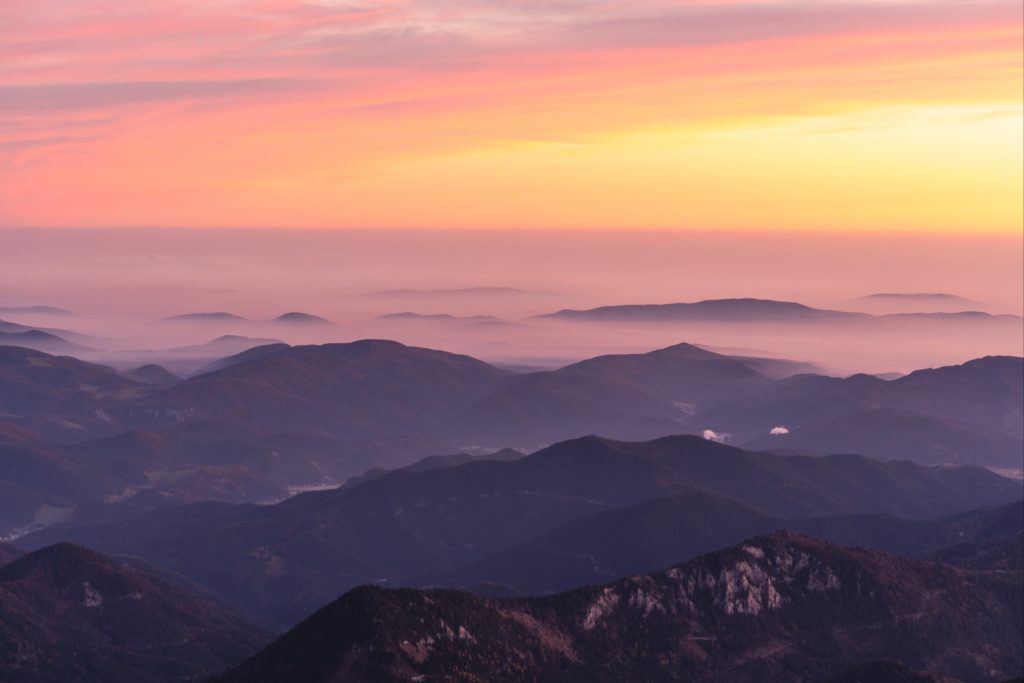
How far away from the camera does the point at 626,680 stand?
184125mm

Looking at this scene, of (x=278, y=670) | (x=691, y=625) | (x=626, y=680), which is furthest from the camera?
(x=691, y=625)

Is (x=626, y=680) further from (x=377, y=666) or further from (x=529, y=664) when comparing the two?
(x=377, y=666)

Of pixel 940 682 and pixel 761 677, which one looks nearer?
pixel 940 682

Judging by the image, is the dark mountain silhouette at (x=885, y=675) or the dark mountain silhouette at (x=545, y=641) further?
the dark mountain silhouette at (x=885, y=675)

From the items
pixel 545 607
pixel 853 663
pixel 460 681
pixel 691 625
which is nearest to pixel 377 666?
pixel 460 681

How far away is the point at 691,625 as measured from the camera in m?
196

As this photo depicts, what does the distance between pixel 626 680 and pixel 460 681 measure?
22508 millimetres

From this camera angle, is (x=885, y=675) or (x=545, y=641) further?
(x=545, y=641)

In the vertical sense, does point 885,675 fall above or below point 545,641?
above

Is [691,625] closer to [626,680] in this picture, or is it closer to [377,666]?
[626,680]

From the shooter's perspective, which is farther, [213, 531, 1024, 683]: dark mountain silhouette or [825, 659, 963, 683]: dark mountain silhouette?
[825, 659, 963, 683]: dark mountain silhouette

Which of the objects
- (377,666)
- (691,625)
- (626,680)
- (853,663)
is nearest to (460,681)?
(377,666)

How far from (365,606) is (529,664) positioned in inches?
618

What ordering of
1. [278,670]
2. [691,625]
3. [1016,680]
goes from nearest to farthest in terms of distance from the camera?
[1016,680] → [278,670] → [691,625]
